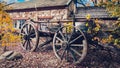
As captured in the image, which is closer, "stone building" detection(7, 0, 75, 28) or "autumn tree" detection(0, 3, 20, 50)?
"autumn tree" detection(0, 3, 20, 50)

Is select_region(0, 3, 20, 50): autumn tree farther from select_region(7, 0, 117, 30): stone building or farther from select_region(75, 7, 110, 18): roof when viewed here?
select_region(75, 7, 110, 18): roof

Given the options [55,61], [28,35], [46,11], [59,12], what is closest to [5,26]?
[28,35]

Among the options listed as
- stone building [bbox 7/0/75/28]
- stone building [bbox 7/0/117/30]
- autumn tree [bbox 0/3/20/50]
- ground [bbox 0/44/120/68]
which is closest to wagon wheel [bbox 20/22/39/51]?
ground [bbox 0/44/120/68]

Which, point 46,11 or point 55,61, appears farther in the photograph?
point 46,11

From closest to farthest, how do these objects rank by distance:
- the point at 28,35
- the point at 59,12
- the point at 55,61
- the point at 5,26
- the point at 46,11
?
the point at 55,61 → the point at 5,26 → the point at 28,35 → the point at 59,12 → the point at 46,11

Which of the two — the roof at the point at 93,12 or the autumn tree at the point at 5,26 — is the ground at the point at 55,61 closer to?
the autumn tree at the point at 5,26

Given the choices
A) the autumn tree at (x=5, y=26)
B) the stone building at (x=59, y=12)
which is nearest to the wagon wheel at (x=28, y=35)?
the autumn tree at (x=5, y=26)

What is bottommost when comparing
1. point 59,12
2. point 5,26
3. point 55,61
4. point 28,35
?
point 55,61

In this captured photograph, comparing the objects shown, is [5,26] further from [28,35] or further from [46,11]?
[46,11]

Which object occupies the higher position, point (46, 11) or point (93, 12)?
point (46, 11)

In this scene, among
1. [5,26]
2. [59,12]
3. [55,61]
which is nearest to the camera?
[55,61]

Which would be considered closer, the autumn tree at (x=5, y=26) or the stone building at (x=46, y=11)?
the autumn tree at (x=5, y=26)

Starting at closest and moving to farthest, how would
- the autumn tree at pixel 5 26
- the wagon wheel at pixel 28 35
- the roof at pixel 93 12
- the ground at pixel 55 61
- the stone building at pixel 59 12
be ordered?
the ground at pixel 55 61, the autumn tree at pixel 5 26, the wagon wheel at pixel 28 35, the stone building at pixel 59 12, the roof at pixel 93 12

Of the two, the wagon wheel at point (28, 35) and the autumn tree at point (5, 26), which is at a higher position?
the autumn tree at point (5, 26)
